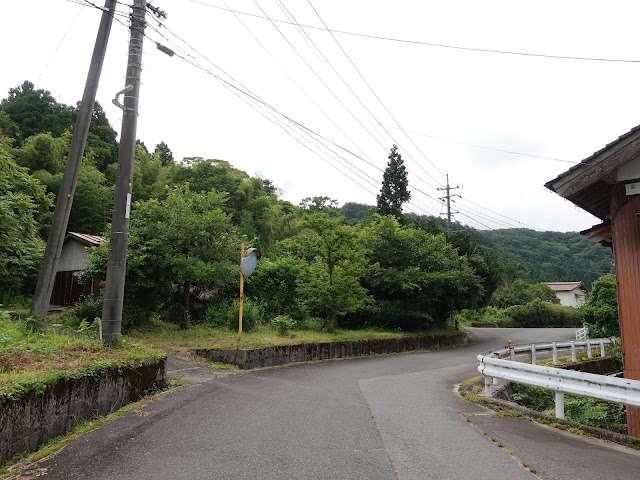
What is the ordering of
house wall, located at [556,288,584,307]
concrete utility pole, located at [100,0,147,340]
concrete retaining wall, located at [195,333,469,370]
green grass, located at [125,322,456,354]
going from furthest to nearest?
house wall, located at [556,288,584,307], green grass, located at [125,322,456,354], concrete retaining wall, located at [195,333,469,370], concrete utility pole, located at [100,0,147,340]

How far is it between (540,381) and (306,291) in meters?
10.0

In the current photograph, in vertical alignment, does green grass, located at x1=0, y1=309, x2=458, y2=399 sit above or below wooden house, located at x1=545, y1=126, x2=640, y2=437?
below

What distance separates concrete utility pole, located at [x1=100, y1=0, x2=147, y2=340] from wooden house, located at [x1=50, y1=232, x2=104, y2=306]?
11.9 meters

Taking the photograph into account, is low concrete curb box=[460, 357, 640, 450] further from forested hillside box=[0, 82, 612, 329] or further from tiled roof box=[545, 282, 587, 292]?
tiled roof box=[545, 282, 587, 292]

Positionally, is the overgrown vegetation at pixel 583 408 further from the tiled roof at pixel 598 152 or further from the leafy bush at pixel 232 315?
the leafy bush at pixel 232 315

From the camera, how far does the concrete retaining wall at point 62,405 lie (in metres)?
3.74

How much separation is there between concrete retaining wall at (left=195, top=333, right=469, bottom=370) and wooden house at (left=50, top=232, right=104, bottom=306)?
11022mm

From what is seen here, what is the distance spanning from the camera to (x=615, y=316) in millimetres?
16766

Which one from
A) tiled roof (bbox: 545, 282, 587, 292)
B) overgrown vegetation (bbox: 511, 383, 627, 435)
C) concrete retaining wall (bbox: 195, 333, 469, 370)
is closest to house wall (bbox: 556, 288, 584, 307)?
tiled roof (bbox: 545, 282, 587, 292)

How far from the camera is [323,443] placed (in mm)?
4609

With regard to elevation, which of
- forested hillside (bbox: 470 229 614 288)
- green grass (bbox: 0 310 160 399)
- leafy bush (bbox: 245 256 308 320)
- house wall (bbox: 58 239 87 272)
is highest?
forested hillside (bbox: 470 229 614 288)

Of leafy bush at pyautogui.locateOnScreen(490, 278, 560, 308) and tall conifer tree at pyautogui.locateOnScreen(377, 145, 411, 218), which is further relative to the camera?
leafy bush at pyautogui.locateOnScreen(490, 278, 560, 308)

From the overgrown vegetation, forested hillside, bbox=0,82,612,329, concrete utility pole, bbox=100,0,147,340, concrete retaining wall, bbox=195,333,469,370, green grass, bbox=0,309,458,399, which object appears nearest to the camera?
green grass, bbox=0,309,458,399

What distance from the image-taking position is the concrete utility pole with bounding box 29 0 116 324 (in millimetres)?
8852
